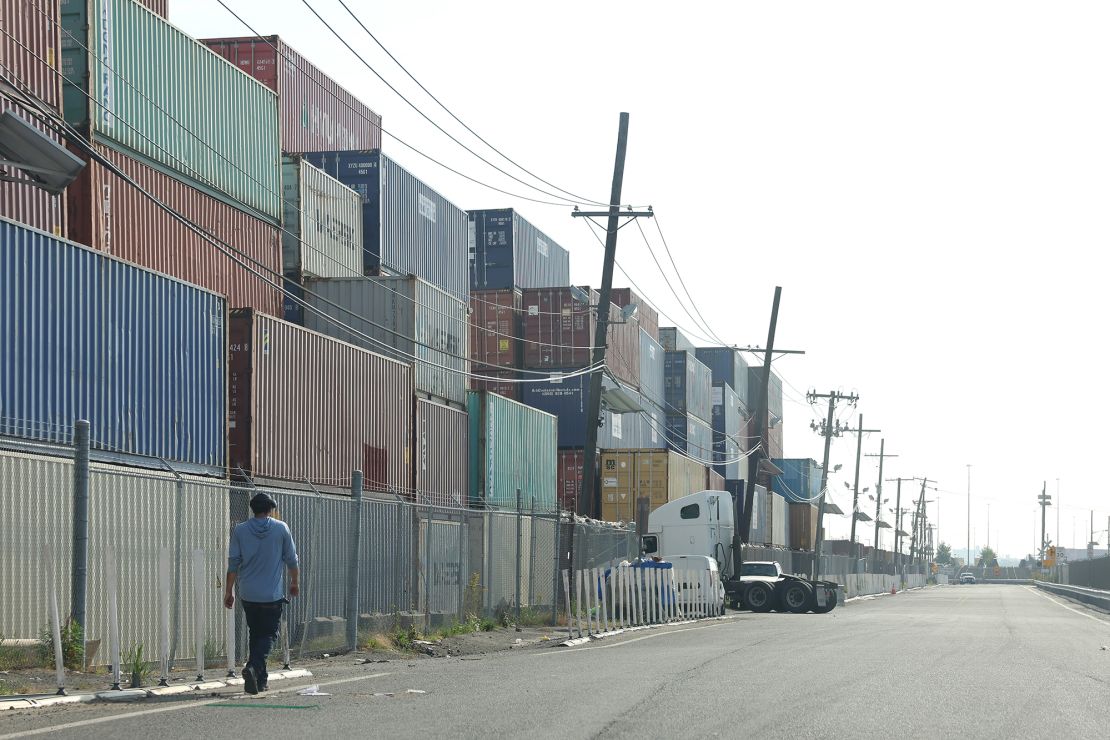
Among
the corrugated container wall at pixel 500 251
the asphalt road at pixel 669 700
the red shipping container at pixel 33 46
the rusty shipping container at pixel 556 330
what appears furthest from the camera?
the corrugated container wall at pixel 500 251

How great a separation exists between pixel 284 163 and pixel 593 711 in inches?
696

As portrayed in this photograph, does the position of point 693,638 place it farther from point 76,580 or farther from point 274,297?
point 76,580

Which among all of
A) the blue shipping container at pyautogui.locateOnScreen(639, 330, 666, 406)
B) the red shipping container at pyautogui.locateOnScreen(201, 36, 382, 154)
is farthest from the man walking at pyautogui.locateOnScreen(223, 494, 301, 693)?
the blue shipping container at pyautogui.locateOnScreen(639, 330, 666, 406)

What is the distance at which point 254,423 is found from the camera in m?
19.1

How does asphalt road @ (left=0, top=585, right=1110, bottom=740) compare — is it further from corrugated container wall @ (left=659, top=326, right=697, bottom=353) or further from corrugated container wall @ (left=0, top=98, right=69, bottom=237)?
corrugated container wall @ (left=659, top=326, right=697, bottom=353)

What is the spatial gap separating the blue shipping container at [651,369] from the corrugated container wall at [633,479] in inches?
151

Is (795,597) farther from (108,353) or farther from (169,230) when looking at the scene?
(108,353)

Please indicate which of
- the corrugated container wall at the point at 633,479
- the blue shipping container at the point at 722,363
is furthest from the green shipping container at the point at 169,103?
the blue shipping container at the point at 722,363

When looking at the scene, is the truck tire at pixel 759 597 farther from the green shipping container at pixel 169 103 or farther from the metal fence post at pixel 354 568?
the metal fence post at pixel 354 568

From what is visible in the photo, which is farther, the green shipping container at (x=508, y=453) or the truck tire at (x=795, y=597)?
the truck tire at (x=795, y=597)

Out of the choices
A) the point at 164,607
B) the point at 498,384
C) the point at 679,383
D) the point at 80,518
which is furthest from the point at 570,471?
the point at 164,607

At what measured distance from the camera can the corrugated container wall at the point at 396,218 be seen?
28450 mm

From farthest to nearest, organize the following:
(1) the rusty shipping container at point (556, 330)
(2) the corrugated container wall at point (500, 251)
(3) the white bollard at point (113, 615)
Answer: (2) the corrugated container wall at point (500, 251), (1) the rusty shipping container at point (556, 330), (3) the white bollard at point (113, 615)

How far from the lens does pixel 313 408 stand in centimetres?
2105
